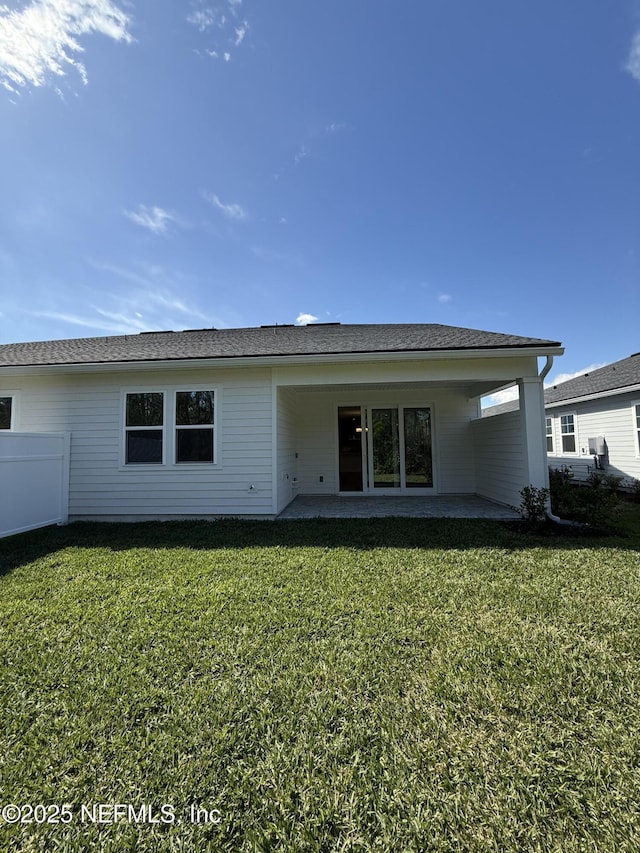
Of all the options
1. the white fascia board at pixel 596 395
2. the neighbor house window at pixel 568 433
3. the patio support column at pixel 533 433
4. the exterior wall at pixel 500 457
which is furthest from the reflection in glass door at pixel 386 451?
the neighbor house window at pixel 568 433

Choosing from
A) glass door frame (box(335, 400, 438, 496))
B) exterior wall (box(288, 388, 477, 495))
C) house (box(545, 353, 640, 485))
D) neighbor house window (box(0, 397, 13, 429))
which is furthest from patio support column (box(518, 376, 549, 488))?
neighbor house window (box(0, 397, 13, 429))

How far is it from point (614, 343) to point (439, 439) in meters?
13.2

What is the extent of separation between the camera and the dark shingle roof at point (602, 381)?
10390 millimetres

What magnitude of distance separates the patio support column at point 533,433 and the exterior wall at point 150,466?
4994mm

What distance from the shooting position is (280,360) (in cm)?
674

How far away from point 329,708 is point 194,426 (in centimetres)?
607

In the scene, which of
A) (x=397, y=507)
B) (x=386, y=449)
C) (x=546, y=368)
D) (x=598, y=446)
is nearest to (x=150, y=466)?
(x=397, y=507)

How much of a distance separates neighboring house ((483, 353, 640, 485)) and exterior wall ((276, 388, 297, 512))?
823 cm

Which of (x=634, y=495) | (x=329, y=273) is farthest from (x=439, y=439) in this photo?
(x=329, y=273)

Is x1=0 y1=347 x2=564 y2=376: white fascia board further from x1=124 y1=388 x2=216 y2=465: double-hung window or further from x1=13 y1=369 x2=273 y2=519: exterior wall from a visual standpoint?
x1=124 y1=388 x2=216 y2=465: double-hung window

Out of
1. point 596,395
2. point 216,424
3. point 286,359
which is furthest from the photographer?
point 596,395

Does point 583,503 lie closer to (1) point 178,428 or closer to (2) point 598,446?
(2) point 598,446

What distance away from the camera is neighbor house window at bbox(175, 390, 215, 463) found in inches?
284

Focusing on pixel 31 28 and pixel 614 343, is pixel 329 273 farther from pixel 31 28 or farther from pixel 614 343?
pixel 614 343
